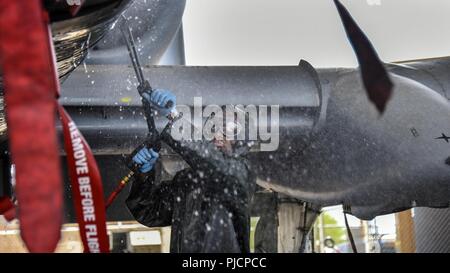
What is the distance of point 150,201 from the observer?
3287 mm

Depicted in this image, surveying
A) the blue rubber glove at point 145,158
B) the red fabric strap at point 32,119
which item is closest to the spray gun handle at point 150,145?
the blue rubber glove at point 145,158

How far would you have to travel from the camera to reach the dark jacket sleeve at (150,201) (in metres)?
3.24

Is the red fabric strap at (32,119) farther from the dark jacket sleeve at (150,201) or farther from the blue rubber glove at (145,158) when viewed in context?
the dark jacket sleeve at (150,201)

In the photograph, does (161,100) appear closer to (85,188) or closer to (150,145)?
(150,145)

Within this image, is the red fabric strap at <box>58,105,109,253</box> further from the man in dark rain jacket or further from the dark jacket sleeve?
the dark jacket sleeve

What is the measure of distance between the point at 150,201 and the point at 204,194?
236 millimetres

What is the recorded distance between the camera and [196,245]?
122 inches

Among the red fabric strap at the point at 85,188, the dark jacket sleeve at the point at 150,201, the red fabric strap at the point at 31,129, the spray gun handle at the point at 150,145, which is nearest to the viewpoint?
the red fabric strap at the point at 31,129

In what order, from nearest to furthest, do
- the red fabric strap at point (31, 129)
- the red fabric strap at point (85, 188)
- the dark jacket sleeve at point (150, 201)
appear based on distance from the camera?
1. the red fabric strap at point (31, 129)
2. the red fabric strap at point (85, 188)
3. the dark jacket sleeve at point (150, 201)

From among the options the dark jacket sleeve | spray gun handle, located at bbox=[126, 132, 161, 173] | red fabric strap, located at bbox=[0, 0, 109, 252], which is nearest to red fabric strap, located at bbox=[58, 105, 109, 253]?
red fabric strap, located at bbox=[0, 0, 109, 252]

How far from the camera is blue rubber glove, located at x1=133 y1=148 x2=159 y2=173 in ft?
10.0

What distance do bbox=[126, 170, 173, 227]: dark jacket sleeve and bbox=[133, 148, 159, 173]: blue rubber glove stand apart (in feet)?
0.29
